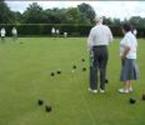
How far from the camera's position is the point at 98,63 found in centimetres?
1435

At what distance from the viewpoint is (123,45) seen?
46.4ft

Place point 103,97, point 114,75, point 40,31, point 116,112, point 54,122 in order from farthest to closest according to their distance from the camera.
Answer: point 40,31 < point 114,75 < point 103,97 < point 116,112 < point 54,122

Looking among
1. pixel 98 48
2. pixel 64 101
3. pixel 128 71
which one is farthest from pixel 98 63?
pixel 64 101

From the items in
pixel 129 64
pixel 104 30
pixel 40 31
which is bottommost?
pixel 40 31

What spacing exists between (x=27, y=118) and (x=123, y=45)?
4.30 meters

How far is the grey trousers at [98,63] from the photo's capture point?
14195 mm

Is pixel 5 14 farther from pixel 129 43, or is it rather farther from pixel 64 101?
pixel 64 101

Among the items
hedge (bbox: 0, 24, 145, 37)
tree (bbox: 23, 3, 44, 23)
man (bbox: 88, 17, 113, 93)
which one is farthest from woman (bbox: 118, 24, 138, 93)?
tree (bbox: 23, 3, 44, 23)

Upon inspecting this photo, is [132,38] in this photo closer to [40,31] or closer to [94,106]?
[94,106]

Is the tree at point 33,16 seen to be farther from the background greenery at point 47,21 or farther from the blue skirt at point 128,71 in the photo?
the blue skirt at point 128,71

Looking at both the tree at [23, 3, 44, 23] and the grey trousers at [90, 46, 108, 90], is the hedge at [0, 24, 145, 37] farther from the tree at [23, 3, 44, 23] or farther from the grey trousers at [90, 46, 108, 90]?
the grey trousers at [90, 46, 108, 90]

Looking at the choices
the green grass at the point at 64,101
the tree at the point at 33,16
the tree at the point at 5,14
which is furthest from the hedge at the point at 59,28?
the green grass at the point at 64,101

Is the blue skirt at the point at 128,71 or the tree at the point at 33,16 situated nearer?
the blue skirt at the point at 128,71

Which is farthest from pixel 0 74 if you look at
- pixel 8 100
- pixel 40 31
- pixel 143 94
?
pixel 40 31
